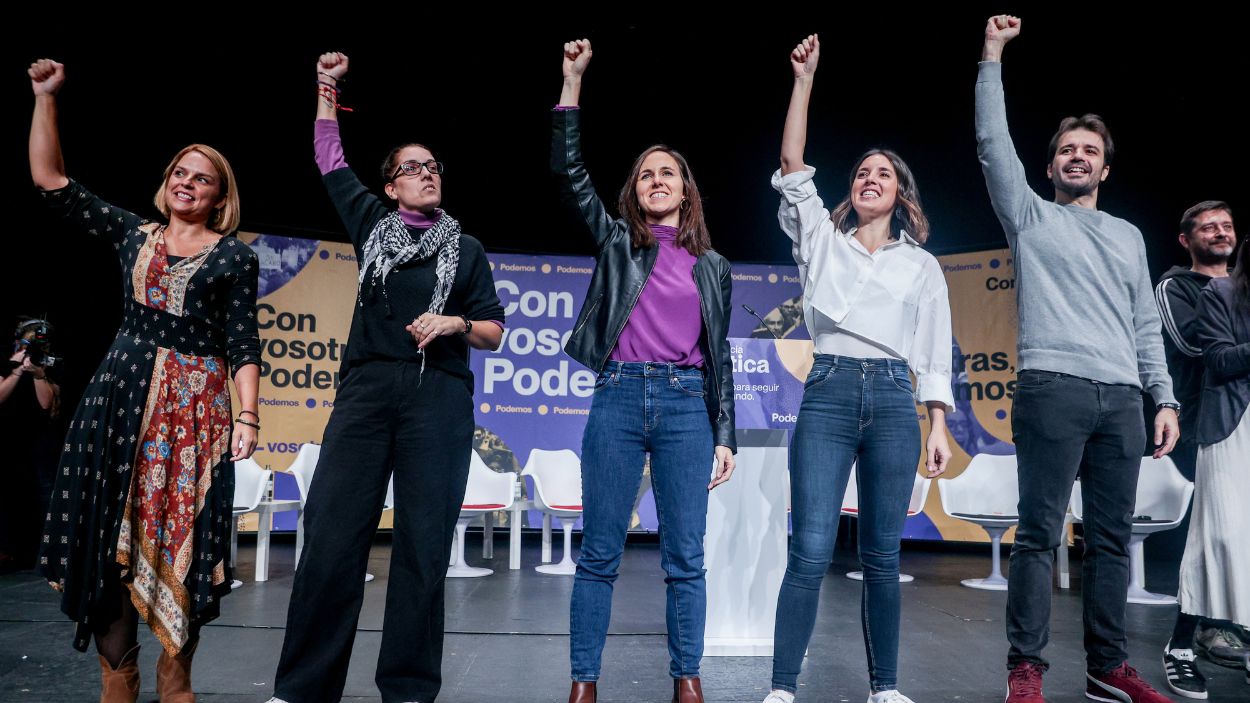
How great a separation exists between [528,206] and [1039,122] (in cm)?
417

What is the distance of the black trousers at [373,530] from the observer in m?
1.92

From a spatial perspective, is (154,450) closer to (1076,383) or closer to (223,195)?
(223,195)

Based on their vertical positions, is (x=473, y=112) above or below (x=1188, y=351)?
above

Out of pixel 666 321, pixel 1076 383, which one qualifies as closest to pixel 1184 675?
pixel 1076 383

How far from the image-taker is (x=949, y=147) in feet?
22.2

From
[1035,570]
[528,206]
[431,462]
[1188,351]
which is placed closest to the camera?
[431,462]

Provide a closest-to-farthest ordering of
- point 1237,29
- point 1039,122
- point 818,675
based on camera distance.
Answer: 1. point 818,675
2. point 1237,29
3. point 1039,122

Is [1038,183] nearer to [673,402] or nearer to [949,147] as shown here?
[949,147]

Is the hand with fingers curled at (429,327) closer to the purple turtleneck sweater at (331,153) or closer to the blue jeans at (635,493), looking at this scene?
the purple turtleneck sweater at (331,153)

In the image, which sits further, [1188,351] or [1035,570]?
[1188,351]

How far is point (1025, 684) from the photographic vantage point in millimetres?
2209

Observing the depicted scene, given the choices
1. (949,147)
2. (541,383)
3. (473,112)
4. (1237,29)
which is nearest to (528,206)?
(473,112)

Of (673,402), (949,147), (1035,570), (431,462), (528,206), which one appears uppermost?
(949,147)

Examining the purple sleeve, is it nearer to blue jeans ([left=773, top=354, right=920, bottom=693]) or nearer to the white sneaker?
blue jeans ([left=773, top=354, right=920, bottom=693])
